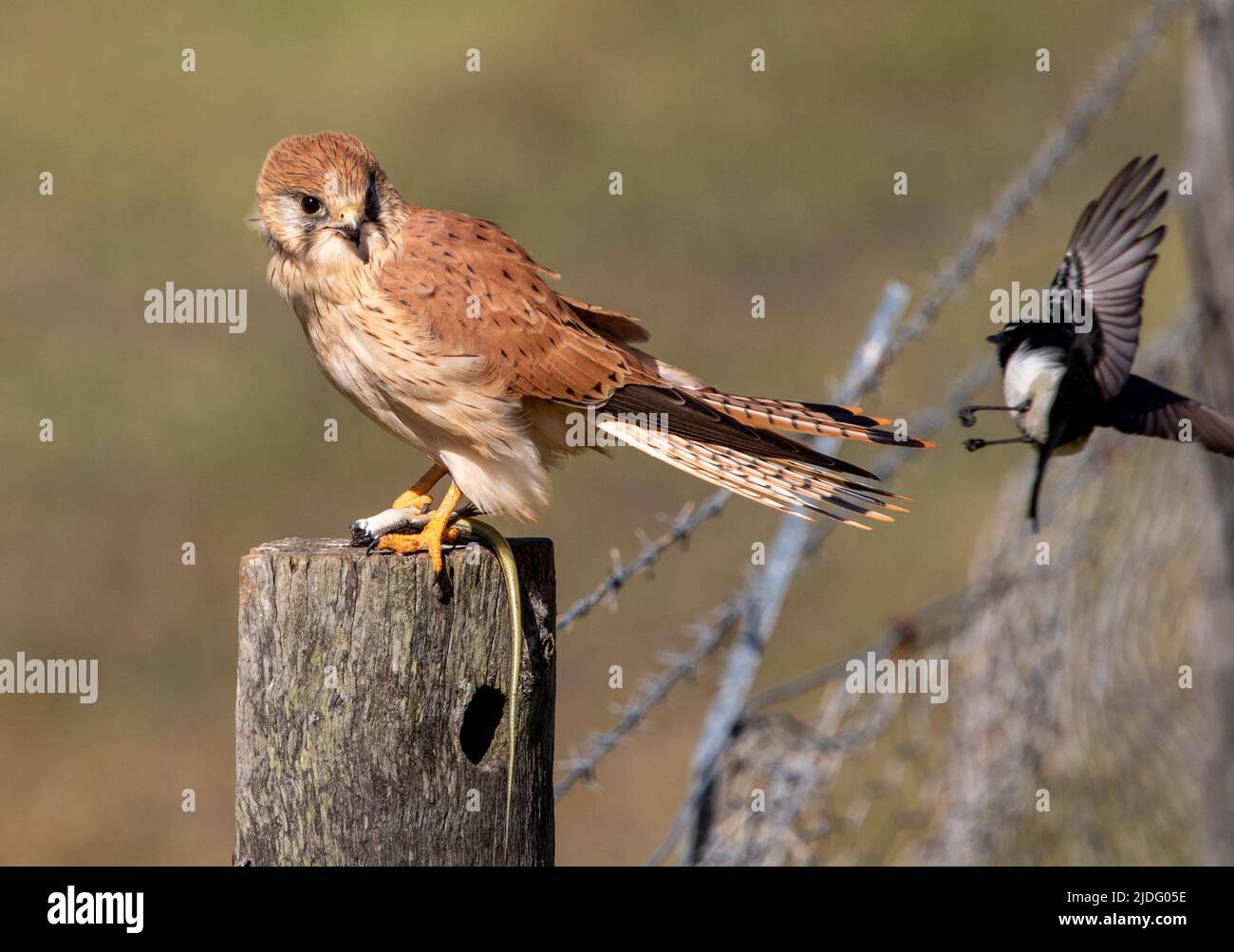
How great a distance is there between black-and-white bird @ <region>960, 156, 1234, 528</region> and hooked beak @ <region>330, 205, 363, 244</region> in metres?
1.66

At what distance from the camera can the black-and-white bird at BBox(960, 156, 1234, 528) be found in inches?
138

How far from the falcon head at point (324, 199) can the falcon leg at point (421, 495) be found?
0.69 metres

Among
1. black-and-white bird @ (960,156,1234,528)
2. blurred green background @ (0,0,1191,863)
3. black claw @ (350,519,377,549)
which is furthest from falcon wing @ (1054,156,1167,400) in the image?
blurred green background @ (0,0,1191,863)

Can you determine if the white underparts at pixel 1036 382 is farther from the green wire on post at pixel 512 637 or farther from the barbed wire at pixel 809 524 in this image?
the green wire on post at pixel 512 637

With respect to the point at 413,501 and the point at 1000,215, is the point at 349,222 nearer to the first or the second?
the point at 413,501

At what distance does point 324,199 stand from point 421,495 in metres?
0.91

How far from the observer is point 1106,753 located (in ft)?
17.1

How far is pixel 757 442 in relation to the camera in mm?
3553

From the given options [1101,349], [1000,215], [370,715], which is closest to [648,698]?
[370,715]

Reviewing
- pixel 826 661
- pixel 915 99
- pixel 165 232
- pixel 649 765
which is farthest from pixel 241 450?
pixel 915 99

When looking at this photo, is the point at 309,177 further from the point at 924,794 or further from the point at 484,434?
the point at 924,794

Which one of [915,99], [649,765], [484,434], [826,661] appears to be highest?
[915,99]

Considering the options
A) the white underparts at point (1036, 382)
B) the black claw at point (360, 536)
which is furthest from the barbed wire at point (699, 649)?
the black claw at point (360, 536)

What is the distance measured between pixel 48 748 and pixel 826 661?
5.59m
